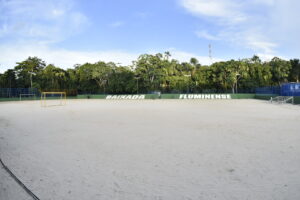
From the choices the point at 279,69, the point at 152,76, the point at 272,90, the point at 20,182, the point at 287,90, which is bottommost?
the point at 20,182

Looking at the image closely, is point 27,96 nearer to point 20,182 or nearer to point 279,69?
point 20,182

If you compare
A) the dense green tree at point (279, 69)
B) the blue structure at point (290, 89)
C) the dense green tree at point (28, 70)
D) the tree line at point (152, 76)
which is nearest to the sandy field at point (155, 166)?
the blue structure at point (290, 89)

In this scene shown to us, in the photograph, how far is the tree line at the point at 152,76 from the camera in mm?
52094

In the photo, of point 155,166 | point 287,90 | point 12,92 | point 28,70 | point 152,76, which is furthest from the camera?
point 28,70

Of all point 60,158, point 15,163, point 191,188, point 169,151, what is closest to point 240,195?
point 191,188

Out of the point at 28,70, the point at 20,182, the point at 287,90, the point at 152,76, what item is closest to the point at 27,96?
the point at 28,70

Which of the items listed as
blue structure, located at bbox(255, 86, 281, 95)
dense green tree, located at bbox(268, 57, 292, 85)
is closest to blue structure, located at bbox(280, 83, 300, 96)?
blue structure, located at bbox(255, 86, 281, 95)

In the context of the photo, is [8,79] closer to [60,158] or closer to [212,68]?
[212,68]

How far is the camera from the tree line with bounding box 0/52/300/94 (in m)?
52.1

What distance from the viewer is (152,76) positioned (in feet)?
176

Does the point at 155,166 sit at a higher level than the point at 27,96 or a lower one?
lower

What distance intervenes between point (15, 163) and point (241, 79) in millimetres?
53997

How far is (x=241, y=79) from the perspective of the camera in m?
52.0

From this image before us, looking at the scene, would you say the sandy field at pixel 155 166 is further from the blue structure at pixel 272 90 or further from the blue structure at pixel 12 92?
the blue structure at pixel 12 92
